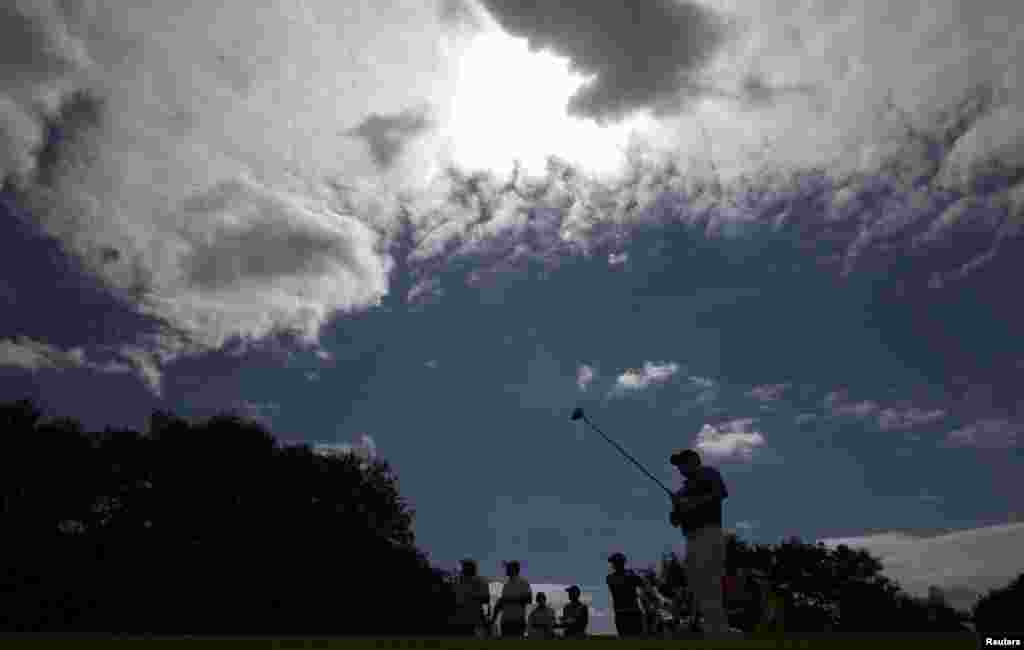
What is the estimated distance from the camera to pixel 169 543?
41.4 metres

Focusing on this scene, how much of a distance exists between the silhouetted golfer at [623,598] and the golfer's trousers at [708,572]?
3.98 meters

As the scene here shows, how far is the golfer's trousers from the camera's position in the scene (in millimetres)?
8844

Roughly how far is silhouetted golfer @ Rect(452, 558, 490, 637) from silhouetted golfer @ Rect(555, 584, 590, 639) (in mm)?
2231

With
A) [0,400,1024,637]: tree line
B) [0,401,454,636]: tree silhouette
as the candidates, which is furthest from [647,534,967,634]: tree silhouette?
[0,401,454,636]: tree silhouette

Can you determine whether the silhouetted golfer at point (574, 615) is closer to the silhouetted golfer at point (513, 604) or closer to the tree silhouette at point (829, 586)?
the silhouetted golfer at point (513, 604)

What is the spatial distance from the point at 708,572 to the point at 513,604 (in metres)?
5.38

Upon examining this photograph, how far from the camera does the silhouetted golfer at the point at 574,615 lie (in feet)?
48.2

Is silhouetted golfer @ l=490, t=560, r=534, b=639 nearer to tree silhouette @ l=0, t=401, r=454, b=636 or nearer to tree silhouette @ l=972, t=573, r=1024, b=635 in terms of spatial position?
tree silhouette @ l=0, t=401, r=454, b=636

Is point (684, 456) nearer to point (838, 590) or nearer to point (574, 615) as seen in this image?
point (574, 615)

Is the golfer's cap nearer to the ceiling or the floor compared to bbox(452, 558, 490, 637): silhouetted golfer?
nearer to the ceiling

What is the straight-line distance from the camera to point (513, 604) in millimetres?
13211

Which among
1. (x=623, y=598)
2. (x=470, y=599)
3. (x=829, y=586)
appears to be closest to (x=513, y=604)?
(x=470, y=599)

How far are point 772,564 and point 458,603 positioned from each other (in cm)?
6363

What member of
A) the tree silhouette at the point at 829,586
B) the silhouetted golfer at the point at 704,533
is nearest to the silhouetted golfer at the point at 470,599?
the silhouetted golfer at the point at 704,533
